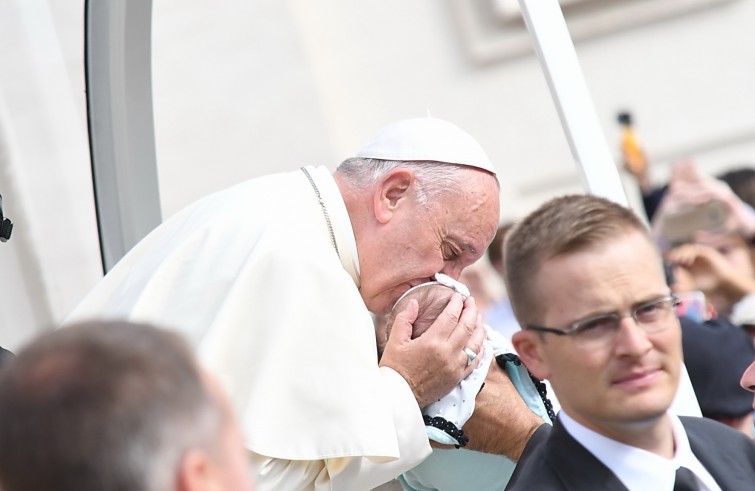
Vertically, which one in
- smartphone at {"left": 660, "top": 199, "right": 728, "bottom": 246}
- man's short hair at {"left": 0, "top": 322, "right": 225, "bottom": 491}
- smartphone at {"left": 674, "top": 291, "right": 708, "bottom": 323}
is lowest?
smartphone at {"left": 660, "top": 199, "right": 728, "bottom": 246}

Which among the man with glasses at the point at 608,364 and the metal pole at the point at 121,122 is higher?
the metal pole at the point at 121,122

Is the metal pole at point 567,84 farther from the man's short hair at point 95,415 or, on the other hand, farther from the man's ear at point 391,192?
the man's short hair at point 95,415

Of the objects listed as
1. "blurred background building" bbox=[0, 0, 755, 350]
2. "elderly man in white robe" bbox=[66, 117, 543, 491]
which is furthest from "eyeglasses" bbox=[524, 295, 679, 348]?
"blurred background building" bbox=[0, 0, 755, 350]

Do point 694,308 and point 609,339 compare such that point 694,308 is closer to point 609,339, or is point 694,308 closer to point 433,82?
point 609,339

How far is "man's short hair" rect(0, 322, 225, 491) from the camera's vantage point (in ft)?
4.46

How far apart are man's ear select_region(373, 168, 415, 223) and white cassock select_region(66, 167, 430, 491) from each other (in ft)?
0.65

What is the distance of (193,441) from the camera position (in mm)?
1411

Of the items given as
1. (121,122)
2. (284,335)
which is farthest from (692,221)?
(284,335)

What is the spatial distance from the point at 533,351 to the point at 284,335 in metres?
0.76

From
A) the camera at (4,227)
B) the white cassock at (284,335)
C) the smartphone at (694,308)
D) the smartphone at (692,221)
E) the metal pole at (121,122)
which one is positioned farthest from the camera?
the smartphone at (692,221)

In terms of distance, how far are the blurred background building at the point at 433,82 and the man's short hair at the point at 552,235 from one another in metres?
6.75

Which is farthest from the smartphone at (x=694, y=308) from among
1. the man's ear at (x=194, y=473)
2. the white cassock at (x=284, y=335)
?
the man's ear at (x=194, y=473)

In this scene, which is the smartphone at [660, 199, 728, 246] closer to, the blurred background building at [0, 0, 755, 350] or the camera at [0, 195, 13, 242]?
the camera at [0, 195, 13, 242]

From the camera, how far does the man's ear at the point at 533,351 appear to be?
2480mm
